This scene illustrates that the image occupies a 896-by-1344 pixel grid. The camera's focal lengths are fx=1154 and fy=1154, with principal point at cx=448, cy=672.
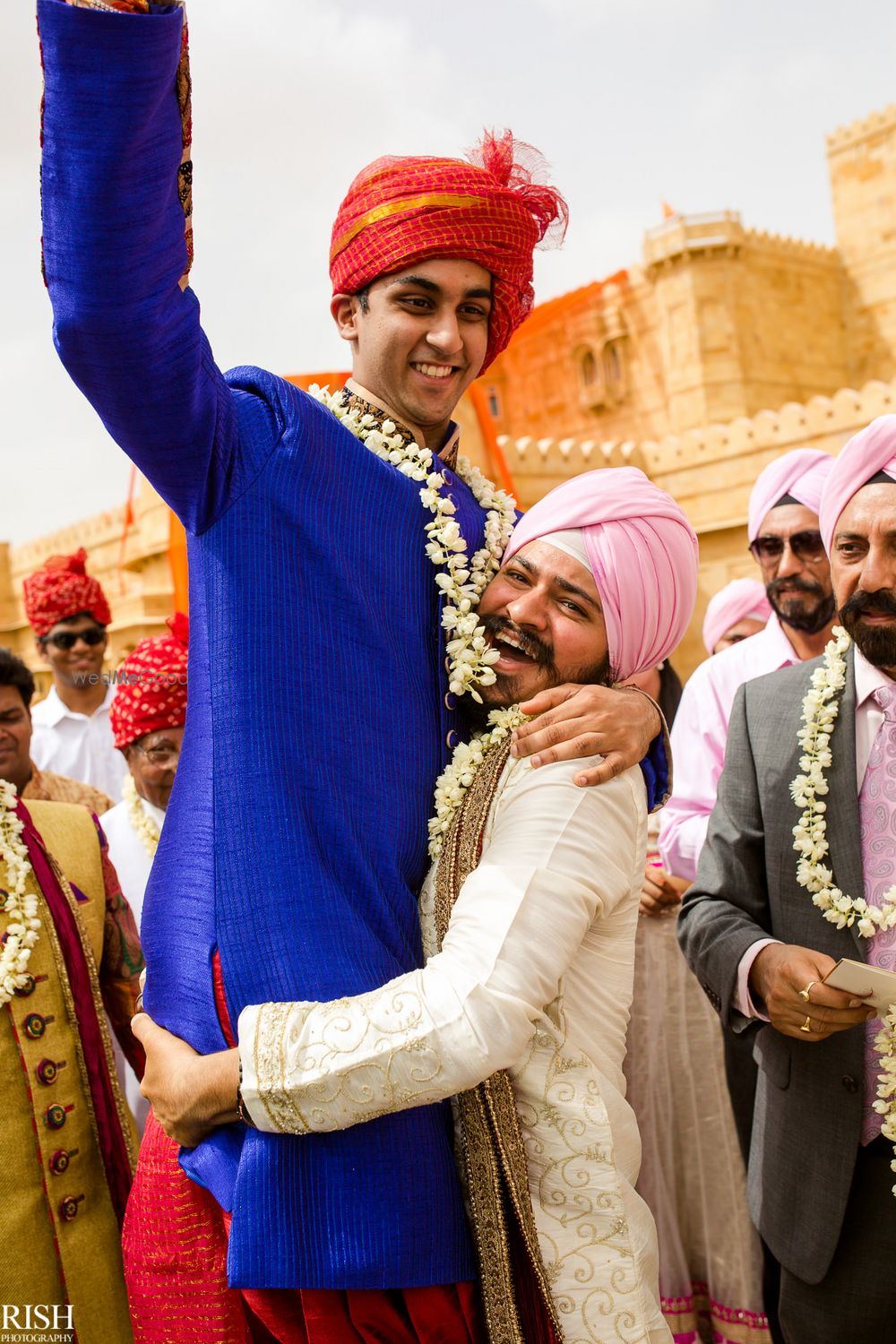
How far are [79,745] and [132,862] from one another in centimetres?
221

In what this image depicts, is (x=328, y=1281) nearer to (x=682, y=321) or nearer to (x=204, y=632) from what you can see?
(x=204, y=632)

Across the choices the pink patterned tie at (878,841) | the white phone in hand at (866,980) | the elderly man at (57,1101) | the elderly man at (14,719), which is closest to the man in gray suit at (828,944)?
the pink patterned tie at (878,841)

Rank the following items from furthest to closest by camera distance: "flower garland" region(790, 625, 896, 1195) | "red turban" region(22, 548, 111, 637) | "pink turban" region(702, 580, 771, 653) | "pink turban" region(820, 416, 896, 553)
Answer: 1. "pink turban" region(702, 580, 771, 653)
2. "red turban" region(22, 548, 111, 637)
3. "pink turban" region(820, 416, 896, 553)
4. "flower garland" region(790, 625, 896, 1195)

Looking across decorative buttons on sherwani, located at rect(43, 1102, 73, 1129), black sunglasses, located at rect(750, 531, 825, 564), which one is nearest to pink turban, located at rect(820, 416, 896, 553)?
black sunglasses, located at rect(750, 531, 825, 564)

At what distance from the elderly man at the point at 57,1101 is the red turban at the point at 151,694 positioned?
107 cm

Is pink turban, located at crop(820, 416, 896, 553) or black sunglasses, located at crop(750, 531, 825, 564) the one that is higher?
black sunglasses, located at crop(750, 531, 825, 564)

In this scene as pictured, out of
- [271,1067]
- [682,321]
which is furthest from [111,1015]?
[682,321]

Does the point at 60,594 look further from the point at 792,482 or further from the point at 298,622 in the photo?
the point at 298,622

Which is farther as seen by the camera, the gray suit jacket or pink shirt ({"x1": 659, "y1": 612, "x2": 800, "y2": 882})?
pink shirt ({"x1": 659, "y1": 612, "x2": 800, "y2": 882})

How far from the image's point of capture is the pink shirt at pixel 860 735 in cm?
237

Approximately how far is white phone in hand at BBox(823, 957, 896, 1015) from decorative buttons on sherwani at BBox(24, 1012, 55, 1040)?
169cm

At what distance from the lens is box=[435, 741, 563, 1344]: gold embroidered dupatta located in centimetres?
158

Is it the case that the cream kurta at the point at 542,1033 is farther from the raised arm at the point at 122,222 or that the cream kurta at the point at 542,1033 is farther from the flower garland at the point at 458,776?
the raised arm at the point at 122,222

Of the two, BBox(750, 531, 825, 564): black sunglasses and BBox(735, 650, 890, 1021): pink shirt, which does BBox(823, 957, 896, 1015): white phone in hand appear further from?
BBox(750, 531, 825, 564): black sunglasses
